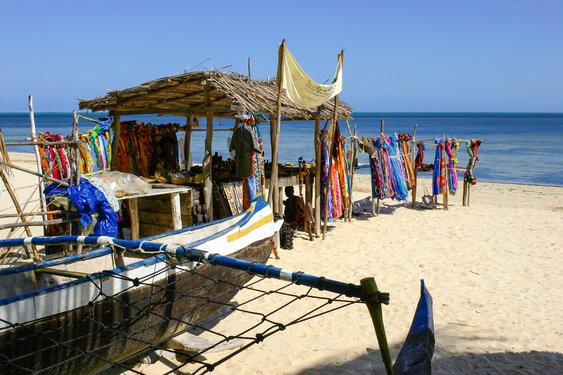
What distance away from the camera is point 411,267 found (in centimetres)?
744

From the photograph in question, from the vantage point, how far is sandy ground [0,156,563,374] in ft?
14.8

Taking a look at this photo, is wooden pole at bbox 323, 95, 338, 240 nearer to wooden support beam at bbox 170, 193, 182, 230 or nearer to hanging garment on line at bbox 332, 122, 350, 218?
hanging garment on line at bbox 332, 122, 350, 218

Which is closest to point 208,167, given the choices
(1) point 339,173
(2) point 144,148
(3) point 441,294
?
(2) point 144,148

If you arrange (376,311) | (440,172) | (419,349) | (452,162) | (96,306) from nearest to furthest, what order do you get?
1. (376,311)
2. (419,349)
3. (96,306)
4. (440,172)
5. (452,162)

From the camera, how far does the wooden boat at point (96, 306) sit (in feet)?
10.2

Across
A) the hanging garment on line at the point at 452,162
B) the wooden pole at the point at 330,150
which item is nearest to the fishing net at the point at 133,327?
the wooden pole at the point at 330,150

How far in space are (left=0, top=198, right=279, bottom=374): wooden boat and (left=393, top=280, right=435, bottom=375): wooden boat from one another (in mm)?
1126

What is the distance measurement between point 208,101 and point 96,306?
14.1 ft

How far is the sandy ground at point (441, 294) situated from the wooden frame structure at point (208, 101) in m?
1.63

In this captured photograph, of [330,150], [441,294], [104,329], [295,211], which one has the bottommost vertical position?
[441,294]

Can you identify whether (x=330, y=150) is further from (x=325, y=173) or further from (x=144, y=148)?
(x=144, y=148)

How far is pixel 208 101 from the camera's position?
7.24 metres

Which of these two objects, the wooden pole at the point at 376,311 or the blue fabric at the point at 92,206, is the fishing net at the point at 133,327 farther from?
the blue fabric at the point at 92,206

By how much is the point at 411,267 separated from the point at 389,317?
2079mm
